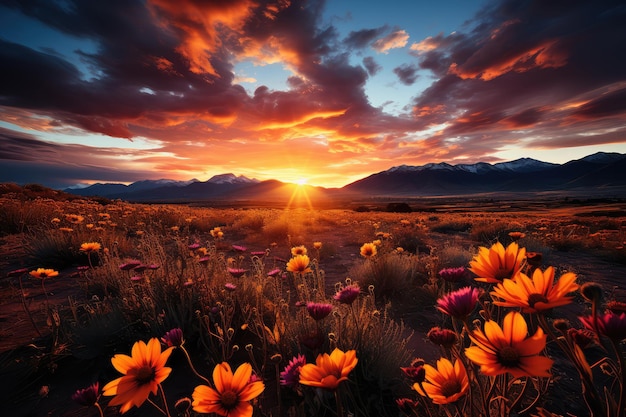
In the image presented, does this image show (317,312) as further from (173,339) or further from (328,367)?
(173,339)

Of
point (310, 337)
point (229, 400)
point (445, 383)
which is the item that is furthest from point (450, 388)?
point (229, 400)

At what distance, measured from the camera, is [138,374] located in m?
1.18

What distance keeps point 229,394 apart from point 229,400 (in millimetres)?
23

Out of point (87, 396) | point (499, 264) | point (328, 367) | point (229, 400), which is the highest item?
point (499, 264)

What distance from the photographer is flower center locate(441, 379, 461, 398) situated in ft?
3.84

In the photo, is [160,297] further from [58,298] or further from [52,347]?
[58,298]

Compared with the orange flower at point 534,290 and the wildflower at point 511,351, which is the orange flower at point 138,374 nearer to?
the wildflower at point 511,351

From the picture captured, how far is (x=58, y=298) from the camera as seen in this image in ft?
13.6

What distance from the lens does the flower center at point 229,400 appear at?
1.13 m

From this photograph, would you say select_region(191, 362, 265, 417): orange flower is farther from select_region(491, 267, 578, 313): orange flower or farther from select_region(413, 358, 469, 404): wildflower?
select_region(491, 267, 578, 313): orange flower

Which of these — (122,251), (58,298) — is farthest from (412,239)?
(58,298)

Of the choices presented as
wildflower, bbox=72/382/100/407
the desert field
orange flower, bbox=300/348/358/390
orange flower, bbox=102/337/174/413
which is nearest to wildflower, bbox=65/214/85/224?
the desert field

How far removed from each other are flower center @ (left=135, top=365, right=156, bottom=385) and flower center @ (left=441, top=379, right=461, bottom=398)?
1.19 meters

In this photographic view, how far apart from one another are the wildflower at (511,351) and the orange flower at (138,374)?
1.14 meters
